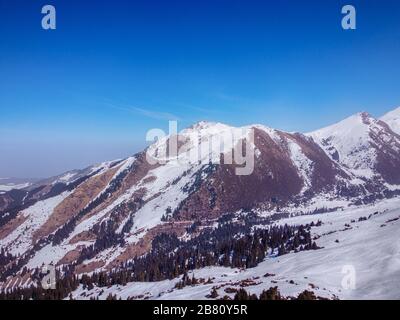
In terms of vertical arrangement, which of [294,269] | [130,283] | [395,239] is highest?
[395,239]

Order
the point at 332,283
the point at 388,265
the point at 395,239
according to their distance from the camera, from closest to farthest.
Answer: the point at 332,283 → the point at 388,265 → the point at 395,239
